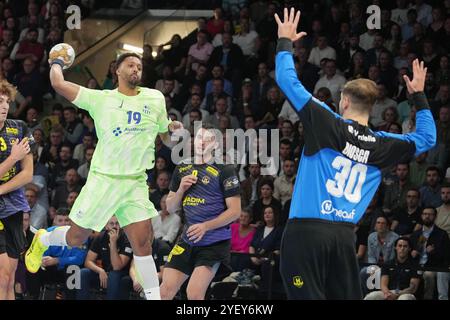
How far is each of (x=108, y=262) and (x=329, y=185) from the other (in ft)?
21.1

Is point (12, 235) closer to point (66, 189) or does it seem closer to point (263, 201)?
point (263, 201)

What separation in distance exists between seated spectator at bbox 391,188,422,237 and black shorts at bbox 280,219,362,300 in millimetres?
6049

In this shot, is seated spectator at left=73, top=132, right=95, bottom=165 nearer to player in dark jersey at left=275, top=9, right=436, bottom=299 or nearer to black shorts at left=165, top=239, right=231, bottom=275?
black shorts at left=165, top=239, right=231, bottom=275

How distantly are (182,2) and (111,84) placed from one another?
2672 millimetres

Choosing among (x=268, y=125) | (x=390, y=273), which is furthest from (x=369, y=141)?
(x=268, y=125)

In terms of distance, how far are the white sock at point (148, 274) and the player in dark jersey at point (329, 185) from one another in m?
2.48

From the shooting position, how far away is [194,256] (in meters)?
8.84

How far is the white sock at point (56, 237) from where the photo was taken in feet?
27.3

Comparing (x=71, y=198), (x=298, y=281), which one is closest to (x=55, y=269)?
(x=71, y=198)

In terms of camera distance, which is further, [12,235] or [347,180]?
[12,235]

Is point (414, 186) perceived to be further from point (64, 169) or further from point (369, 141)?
point (369, 141)

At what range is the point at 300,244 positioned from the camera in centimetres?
593

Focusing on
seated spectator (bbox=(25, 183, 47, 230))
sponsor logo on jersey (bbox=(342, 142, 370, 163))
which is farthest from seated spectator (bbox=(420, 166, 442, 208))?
sponsor logo on jersey (bbox=(342, 142, 370, 163))

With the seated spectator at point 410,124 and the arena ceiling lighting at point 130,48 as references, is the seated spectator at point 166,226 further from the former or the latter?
the arena ceiling lighting at point 130,48
